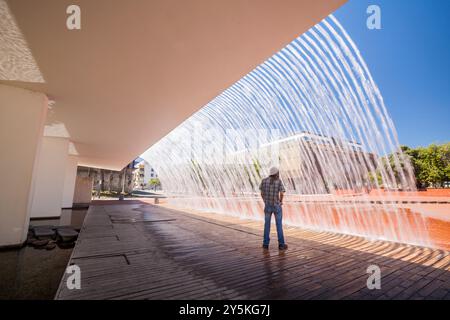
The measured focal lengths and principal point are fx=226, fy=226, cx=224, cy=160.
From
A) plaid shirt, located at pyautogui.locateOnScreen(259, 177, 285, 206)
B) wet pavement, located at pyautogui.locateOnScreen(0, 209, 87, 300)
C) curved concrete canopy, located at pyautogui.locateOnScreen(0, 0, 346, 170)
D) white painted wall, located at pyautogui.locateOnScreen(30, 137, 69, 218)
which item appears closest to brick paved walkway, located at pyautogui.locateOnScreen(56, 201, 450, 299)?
wet pavement, located at pyautogui.locateOnScreen(0, 209, 87, 300)

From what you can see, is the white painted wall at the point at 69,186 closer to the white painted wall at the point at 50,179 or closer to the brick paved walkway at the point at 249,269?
the white painted wall at the point at 50,179

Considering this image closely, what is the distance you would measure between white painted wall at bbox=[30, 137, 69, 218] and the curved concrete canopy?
19.2ft

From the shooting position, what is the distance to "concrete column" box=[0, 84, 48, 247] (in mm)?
5676

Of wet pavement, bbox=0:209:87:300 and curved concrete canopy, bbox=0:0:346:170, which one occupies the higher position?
curved concrete canopy, bbox=0:0:346:170

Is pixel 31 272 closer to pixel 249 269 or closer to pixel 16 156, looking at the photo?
pixel 16 156

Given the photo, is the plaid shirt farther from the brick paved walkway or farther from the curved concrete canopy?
the curved concrete canopy

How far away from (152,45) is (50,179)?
10.7 metres

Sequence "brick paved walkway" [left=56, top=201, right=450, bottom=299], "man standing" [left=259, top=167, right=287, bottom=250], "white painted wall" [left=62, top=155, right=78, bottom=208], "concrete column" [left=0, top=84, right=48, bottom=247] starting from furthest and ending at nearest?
"white painted wall" [left=62, top=155, right=78, bottom=208]
"concrete column" [left=0, top=84, right=48, bottom=247]
"man standing" [left=259, top=167, right=287, bottom=250]
"brick paved walkway" [left=56, top=201, right=450, bottom=299]

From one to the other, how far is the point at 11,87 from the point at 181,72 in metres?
4.65

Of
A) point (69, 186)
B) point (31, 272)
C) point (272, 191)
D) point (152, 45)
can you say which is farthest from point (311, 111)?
point (69, 186)

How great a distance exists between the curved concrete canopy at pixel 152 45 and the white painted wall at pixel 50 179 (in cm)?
585

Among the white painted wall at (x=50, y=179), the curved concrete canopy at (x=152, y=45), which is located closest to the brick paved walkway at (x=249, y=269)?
the curved concrete canopy at (x=152, y=45)

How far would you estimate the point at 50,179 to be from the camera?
11195mm

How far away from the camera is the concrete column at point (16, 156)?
5676mm
